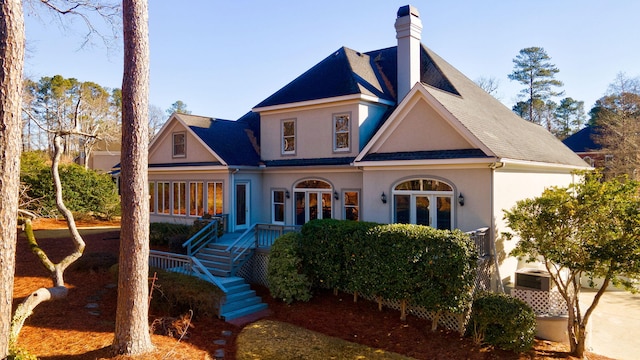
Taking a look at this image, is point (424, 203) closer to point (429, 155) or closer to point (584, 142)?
point (429, 155)

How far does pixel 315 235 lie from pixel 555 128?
54.8 metres

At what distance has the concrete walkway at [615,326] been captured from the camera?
10.9 metres

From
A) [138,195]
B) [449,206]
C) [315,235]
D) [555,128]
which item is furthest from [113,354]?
[555,128]

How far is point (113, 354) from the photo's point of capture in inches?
304

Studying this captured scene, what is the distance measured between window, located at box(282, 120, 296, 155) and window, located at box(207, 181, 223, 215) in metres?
3.28

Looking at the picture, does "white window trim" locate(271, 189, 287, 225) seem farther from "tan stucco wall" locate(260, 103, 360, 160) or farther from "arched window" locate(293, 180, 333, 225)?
"tan stucco wall" locate(260, 103, 360, 160)

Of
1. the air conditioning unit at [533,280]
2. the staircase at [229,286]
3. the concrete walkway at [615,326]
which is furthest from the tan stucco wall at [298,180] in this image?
the concrete walkway at [615,326]

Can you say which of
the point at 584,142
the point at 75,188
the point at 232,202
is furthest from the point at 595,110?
the point at 75,188

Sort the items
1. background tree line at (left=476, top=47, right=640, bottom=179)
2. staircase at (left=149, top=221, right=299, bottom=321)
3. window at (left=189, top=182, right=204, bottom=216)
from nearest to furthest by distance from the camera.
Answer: staircase at (left=149, top=221, right=299, bottom=321) < window at (left=189, top=182, right=204, bottom=216) < background tree line at (left=476, top=47, right=640, bottom=179)

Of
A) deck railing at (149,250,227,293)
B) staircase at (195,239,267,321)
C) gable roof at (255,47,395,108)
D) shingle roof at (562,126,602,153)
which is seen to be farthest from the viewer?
shingle roof at (562,126,602,153)

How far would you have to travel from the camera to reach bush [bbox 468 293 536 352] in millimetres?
9469

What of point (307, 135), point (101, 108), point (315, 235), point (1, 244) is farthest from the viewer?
point (101, 108)

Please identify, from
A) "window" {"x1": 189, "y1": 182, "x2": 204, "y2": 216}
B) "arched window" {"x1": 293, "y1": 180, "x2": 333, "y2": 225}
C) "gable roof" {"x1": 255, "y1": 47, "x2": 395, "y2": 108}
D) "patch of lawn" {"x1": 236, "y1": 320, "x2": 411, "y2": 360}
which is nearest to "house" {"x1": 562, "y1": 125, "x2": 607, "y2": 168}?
"gable roof" {"x1": 255, "y1": 47, "x2": 395, "y2": 108}

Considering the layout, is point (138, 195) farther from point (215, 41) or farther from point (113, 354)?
point (215, 41)
